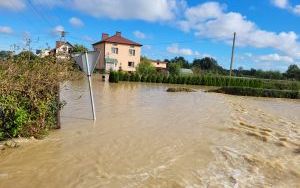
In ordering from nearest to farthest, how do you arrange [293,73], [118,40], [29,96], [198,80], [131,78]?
[29,96] < [131,78] < [198,80] < [118,40] < [293,73]

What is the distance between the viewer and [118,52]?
67.2m

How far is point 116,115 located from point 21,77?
531 centimetres

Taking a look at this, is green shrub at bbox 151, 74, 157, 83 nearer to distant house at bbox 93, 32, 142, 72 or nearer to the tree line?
the tree line

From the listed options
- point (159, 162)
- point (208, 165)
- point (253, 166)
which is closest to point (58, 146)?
point (159, 162)

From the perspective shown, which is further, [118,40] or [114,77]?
[118,40]

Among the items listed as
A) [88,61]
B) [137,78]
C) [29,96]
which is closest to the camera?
[29,96]

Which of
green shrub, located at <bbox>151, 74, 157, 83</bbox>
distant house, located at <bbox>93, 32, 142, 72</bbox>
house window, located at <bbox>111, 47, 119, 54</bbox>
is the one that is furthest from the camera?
house window, located at <bbox>111, 47, 119, 54</bbox>

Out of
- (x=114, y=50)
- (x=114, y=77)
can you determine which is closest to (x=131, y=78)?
(x=114, y=77)

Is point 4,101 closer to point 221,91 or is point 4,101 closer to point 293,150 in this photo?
point 293,150

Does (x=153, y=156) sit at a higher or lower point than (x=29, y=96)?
lower

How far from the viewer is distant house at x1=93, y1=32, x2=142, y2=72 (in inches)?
2616

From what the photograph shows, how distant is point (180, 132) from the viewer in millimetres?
10133

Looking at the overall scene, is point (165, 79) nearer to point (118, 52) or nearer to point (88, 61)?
point (118, 52)

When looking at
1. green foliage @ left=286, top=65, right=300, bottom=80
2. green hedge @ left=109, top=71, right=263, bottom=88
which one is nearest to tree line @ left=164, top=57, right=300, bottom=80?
green foliage @ left=286, top=65, right=300, bottom=80
